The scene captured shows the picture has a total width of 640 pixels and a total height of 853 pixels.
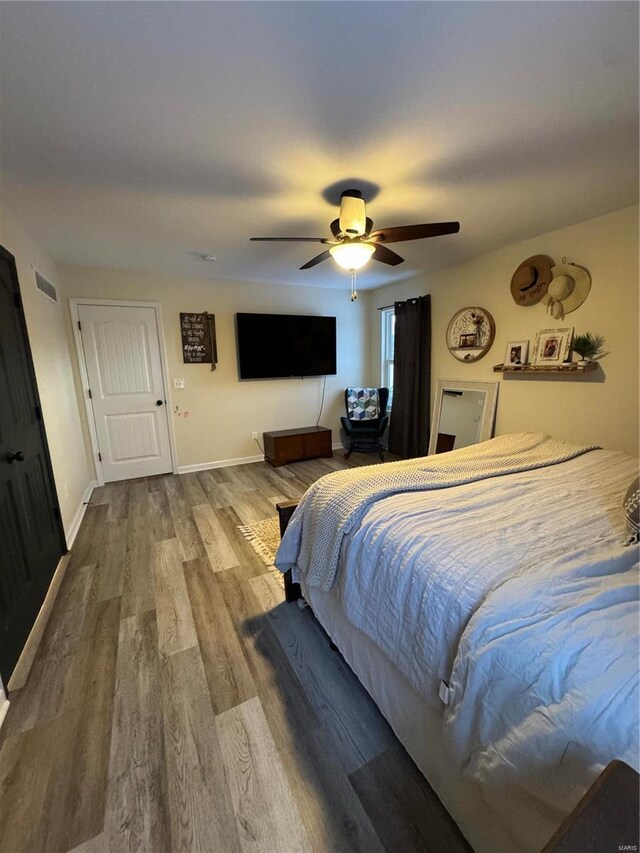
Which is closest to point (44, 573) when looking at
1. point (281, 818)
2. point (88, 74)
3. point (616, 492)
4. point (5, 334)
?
point (5, 334)

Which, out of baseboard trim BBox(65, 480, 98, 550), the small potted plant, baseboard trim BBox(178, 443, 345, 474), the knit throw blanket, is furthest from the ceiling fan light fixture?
baseboard trim BBox(178, 443, 345, 474)

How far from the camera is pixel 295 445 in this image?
4527 mm

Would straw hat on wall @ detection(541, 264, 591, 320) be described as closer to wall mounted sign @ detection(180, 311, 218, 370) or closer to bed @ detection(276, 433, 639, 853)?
bed @ detection(276, 433, 639, 853)

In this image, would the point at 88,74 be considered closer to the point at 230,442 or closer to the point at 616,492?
the point at 616,492

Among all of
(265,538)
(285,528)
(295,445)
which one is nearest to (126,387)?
(295,445)

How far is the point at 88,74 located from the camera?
1219mm

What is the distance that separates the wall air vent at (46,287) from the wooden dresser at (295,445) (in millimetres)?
2614

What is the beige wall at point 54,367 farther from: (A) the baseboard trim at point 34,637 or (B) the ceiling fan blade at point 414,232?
(B) the ceiling fan blade at point 414,232

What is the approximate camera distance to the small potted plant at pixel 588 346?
2.60 metres

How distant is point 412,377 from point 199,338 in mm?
2661

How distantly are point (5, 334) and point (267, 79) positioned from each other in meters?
1.91


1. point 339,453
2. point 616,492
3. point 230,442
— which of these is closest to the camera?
point 616,492

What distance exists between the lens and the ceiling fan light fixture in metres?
2.06

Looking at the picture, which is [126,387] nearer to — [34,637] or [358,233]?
[34,637]
